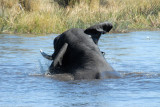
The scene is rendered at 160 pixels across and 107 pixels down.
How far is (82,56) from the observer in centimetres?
928

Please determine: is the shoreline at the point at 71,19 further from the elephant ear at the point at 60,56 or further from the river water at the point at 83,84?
the elephant ear at the point at 60,56

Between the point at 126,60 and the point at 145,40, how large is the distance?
573cm

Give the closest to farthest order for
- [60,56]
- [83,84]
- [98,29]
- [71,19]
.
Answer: [83,84] → [60,56] → [98,29] → [71,19]

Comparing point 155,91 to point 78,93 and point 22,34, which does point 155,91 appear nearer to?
point 78,93

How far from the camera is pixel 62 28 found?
72.6 ft

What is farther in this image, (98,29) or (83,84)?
(98,29)

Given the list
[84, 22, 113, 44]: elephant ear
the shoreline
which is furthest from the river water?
the shoreline

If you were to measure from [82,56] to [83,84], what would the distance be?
720 mm

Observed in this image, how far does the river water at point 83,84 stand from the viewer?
735 cm

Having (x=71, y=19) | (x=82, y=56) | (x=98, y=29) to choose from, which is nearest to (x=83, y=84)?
(x=82, y=56)

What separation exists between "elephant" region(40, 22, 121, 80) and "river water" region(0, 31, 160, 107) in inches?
6.6

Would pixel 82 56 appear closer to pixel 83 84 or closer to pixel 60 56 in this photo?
pixel 60 56

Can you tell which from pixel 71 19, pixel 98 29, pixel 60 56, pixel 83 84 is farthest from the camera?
pixel 71 19

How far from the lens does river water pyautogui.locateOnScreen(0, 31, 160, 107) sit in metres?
7.35
